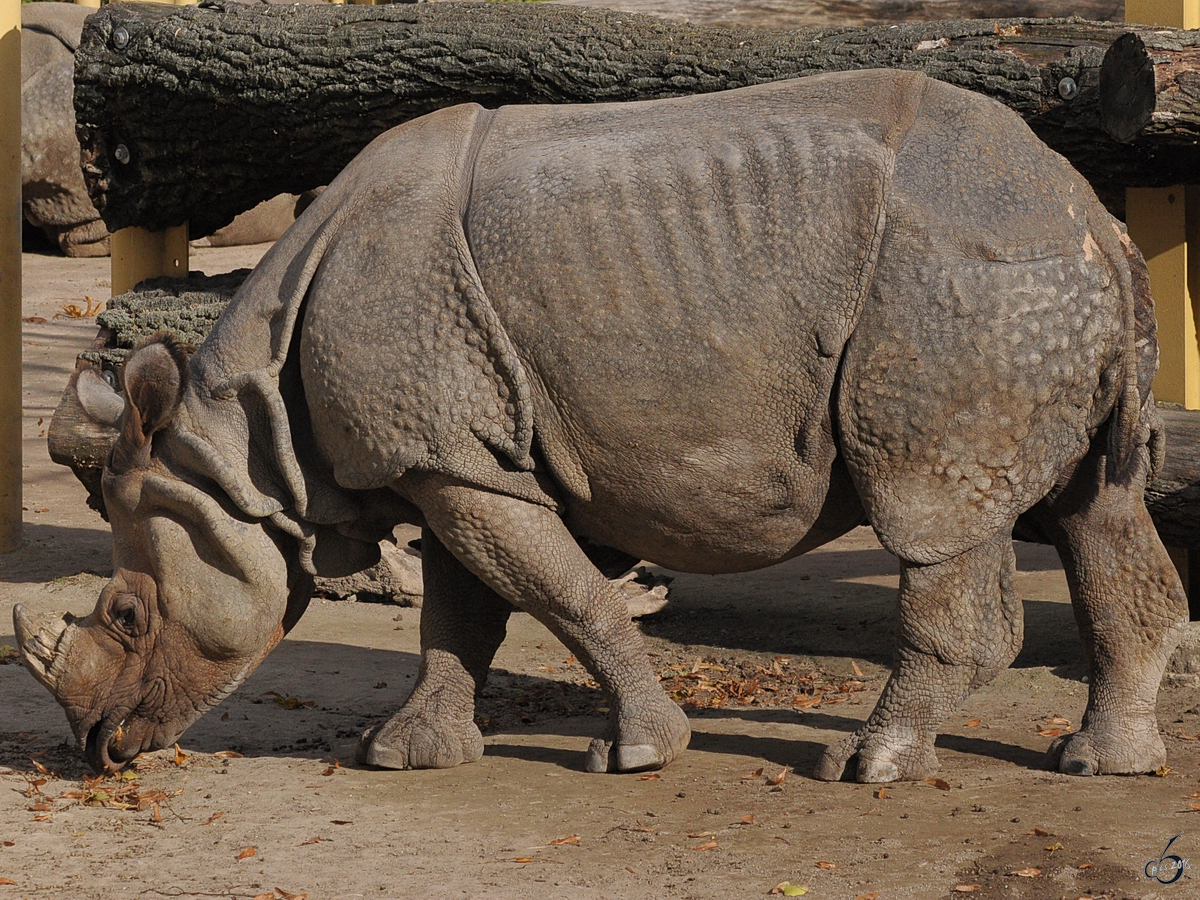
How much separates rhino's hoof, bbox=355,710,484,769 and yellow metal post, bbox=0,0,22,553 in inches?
193

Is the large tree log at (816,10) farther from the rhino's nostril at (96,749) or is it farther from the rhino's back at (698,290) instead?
the rhino's nostril at (96,749)

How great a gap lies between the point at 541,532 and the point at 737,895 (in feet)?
4.58

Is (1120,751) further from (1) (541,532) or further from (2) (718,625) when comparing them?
(2) (718,625)

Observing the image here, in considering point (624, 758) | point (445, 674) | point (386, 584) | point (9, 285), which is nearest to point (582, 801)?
point (624, 758)

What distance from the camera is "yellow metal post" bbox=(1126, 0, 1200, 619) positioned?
273 inches

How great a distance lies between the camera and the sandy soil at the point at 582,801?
396cm

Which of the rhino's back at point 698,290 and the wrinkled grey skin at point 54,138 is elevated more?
the rhino's back at point 698,290

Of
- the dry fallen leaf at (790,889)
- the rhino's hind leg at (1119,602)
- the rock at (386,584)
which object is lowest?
the rock at (386,584)

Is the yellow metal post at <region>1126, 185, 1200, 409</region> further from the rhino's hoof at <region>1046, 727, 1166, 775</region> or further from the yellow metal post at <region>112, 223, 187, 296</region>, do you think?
the yellow metal post at <region>112, 223, 187, 296</region>

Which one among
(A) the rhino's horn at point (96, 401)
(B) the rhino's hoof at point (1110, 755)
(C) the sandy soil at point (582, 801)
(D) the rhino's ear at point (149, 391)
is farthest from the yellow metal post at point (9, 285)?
(B) the rhino's hoof at point (1110, 755)

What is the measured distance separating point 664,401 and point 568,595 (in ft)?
2.42

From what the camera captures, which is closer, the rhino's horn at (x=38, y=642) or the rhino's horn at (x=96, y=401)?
the rhino's horn at (x=38, y=642)

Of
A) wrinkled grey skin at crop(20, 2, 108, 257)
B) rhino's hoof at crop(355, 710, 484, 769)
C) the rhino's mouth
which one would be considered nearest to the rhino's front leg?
rhino's hoof at crop(355, 710, 484, 769)

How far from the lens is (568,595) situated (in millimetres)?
4789
